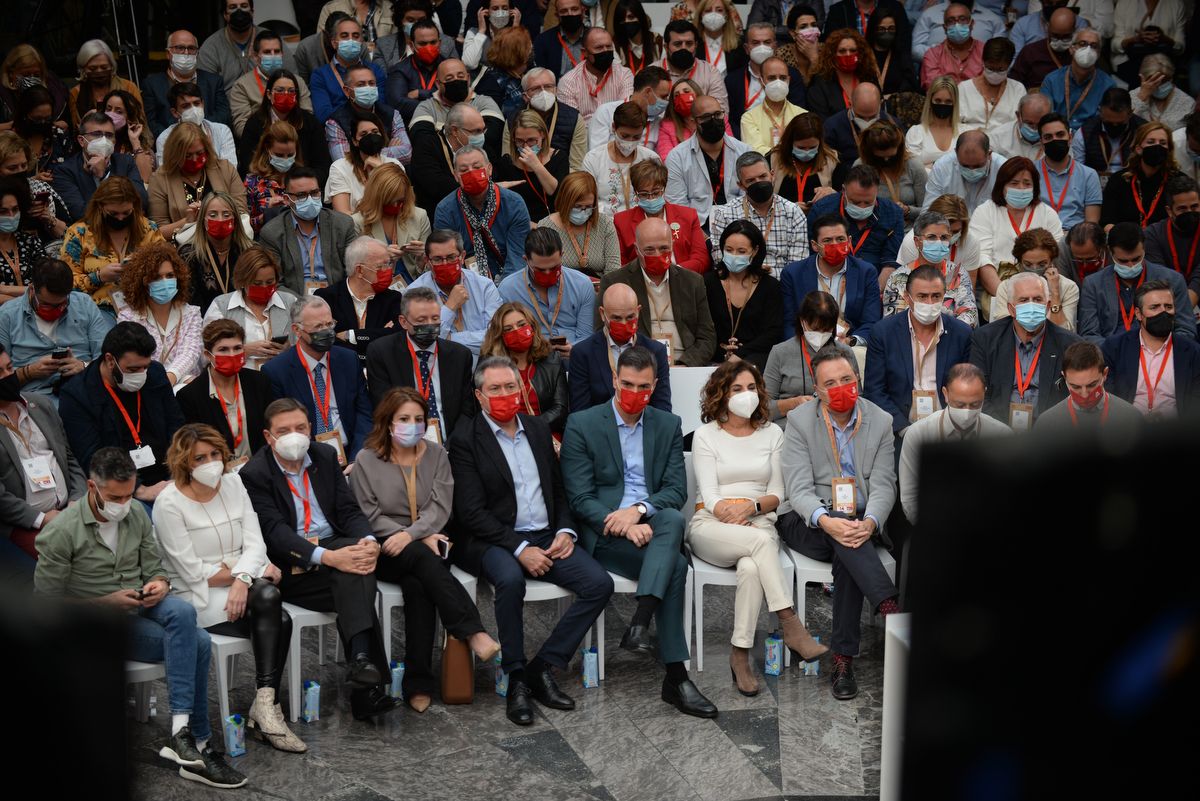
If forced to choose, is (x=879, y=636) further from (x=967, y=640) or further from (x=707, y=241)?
(x=967, y=640)

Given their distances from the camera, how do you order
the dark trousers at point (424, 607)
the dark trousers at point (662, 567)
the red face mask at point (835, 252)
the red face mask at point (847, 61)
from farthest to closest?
1. the red face mask at point (847, 61)
2. the red face mask at point (835, 252)
3. the dark trousers at point (662, 567)
4. the dark trousers at point (424, 607)

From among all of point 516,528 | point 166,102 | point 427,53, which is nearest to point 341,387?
point 516,528

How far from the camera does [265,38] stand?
10211 mm

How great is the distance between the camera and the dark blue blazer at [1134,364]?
7422 millimetres

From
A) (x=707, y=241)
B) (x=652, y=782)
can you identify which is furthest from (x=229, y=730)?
(x=707, y=241)

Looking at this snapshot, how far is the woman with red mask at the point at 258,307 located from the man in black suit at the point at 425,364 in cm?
66

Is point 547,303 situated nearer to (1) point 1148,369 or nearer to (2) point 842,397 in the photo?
(2) point 842,397

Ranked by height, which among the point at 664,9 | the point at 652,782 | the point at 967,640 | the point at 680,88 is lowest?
the point at 652,782

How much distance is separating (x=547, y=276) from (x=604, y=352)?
2.59ft

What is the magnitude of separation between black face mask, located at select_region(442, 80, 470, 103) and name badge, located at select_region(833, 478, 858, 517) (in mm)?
4596

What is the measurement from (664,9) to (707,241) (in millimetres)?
3867

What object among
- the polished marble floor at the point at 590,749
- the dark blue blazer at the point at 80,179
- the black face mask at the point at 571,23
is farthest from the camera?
the black face mask at the point at 571,23

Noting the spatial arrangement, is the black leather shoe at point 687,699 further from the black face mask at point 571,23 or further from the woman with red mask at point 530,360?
the black face mask at point 571,23

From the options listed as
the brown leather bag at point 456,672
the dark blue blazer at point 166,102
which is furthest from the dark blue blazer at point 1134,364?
the dark blue blazer at point 166,102
